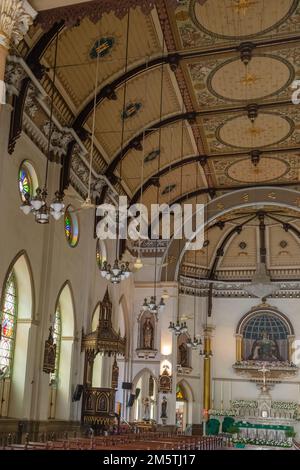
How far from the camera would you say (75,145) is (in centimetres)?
1673

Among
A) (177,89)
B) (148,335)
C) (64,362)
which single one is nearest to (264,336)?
(148,335)

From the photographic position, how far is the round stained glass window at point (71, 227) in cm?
1698

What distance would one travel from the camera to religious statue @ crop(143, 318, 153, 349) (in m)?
24.5

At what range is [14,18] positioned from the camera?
8.16 m

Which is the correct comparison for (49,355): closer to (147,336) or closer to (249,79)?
(249,79)

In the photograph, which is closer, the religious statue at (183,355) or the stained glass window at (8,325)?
the stained glass window at (8,325)

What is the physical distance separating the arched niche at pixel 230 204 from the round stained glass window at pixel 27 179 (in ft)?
36.2

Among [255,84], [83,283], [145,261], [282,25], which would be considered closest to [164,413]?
[145,261]

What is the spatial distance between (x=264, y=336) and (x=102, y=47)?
19.0m

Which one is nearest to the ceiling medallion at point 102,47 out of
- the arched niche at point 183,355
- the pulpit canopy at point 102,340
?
the pulpit canopy at point 102,340

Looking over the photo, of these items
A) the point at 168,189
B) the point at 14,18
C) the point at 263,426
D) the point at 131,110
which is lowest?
the point at 263,426

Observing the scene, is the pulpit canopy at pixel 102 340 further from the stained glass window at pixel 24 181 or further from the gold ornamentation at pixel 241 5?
the gold ornamentation at pixel 241 5

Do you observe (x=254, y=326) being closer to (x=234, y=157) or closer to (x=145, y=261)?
(x=145, y=261)

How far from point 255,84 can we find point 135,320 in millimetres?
12451
